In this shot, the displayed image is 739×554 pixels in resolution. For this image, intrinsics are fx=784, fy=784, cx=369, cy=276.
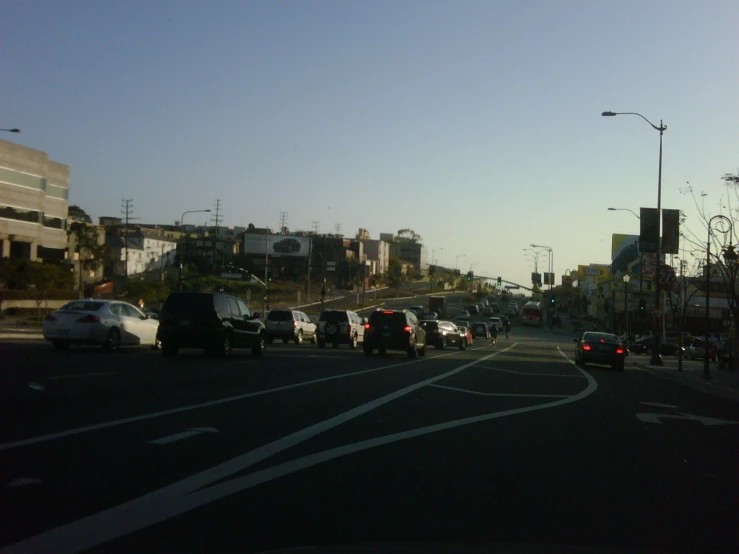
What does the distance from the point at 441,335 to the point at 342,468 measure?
3543 cm

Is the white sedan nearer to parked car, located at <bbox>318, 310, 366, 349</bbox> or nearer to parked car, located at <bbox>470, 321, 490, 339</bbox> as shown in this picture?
parked car, located at <bbox>318, 310, 366, 349</bbox>

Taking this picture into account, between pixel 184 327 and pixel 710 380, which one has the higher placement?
pixel 184 327

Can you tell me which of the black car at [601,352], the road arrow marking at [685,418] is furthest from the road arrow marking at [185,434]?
the black car at [601,352]

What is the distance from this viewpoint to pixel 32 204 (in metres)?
78.2

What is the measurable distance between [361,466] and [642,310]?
3583 cm

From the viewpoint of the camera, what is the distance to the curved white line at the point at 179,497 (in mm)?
5609

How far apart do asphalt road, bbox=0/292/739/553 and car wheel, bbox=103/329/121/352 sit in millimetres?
7774

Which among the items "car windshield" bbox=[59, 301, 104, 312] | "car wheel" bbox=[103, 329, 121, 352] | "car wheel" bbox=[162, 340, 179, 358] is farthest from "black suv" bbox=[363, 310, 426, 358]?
"car windshield" bbox=[59, 301, 104, 312]

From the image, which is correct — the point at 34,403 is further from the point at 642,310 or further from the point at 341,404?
the point at 642,310

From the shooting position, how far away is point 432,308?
10119cm

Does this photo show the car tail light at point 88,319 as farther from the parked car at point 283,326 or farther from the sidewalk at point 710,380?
the sidewalk at point 710,380

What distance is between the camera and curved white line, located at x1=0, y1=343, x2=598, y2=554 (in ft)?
18.4

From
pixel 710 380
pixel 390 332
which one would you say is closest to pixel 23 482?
pixel 390 332

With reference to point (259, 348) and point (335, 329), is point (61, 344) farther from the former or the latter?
point (335, 329)
